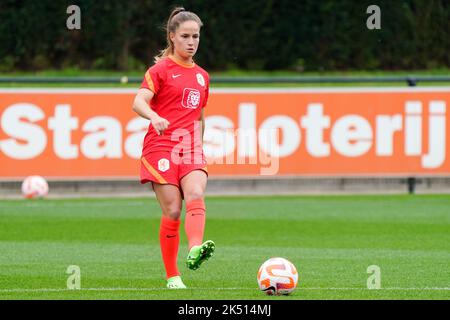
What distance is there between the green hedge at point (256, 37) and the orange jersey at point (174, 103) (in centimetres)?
1543

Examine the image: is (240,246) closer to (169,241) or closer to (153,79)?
(169,241)

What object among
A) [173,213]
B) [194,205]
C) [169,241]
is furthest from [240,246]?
[194,205]

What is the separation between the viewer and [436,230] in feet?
49.2

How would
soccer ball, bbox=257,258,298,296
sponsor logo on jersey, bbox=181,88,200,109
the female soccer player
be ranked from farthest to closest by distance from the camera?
sponsor logo on jersey, bbox=181,88,200,109 < the female soccer player < soccer ball, bbox=257,258,298,296

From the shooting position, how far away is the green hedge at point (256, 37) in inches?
992

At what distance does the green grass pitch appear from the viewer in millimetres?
9820

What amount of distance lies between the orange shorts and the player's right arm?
15.9 inches

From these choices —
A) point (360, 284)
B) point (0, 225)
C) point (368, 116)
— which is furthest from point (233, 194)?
point (360, 284)

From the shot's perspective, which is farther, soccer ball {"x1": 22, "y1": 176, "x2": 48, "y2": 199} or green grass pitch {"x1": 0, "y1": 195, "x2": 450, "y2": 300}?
soccer ball {"x1": 22, "y1": 176, "x2": 48, "y2": 199}

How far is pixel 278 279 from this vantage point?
9242 millimetres

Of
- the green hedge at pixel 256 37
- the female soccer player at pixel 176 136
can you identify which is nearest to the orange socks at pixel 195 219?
the female soccer player at pixel 176 136

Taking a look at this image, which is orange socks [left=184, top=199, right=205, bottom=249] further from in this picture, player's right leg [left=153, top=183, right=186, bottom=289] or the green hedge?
the green hedge

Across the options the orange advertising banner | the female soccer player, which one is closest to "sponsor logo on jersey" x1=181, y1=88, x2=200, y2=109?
the female soccer player
